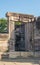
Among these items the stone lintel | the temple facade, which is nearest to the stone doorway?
the temple facade

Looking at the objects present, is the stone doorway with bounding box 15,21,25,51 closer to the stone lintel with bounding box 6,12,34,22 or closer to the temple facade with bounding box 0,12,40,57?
the temple facade with bounding box 0,12,40,57

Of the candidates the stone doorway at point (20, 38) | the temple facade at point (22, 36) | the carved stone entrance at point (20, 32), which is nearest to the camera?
the temple facade at point (22, 36)

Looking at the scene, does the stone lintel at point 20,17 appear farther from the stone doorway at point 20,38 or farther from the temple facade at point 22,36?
the stone doorway at point 20,38

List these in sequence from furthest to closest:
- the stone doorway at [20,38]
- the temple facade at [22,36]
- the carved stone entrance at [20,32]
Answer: the stone doorway at [20,38], the carved stone entrance at [20,32], the temple facade at [22,36]

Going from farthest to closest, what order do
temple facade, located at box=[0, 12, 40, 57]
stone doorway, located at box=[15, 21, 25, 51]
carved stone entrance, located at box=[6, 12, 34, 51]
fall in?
stone doorway, located at box=[15, 21, 25, 51]
carved stone entrance, located at box=[6, 12, 34, 51]
temple facade, located at box=[0, 12, 40, 57]

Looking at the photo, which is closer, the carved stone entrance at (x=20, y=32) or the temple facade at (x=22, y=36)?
the temple facade at (x=22, y=36)

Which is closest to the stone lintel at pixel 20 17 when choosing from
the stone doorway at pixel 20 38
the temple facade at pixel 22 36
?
the temple facade at pixel 22 36

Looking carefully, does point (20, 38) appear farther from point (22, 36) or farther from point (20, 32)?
point (20, 32)

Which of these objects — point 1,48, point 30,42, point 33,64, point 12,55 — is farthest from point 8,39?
point 33,64

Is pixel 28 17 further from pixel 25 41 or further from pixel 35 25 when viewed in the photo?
pixel 25 41

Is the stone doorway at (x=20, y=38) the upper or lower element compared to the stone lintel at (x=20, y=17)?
lower

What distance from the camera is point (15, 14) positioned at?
43.2 feet

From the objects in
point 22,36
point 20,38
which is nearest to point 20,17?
point 22,36

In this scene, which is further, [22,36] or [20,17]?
[22,36]
